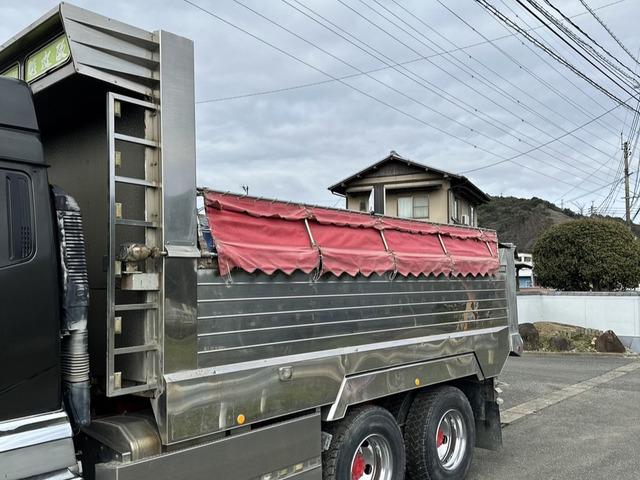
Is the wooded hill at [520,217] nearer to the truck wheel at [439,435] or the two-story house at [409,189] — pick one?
the two-story house at [409,189]

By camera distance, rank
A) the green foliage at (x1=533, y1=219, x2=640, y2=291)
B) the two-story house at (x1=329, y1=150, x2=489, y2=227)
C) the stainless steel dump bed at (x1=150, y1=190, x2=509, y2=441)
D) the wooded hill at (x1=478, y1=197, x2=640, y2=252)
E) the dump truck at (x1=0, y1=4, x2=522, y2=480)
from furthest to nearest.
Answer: the wooded hill at (x1=478, y1=197, x2=640, y2=252) < the two-story house at (x1=329, y1=150, x2=489, y2=227) < the green foliage at (x1=533, y1=219, x2=640, y2=291) < the stainless steel dump bed at (x1=150, y1=190, x2=509, y2=441) < the dump truck at (x1=0, y1=4, x2=522, y2=480)

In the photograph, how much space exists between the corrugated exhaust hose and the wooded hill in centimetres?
7220

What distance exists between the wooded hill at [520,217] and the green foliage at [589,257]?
52408mm

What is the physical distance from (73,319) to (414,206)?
847 inches

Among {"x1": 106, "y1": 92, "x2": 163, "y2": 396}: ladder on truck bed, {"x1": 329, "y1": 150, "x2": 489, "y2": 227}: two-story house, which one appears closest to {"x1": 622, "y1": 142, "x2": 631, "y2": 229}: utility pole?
{"x1": 329, "y1": 150, "x2": 489, "y2": 227}: two-story house

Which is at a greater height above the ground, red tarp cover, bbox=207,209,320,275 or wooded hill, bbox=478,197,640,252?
wooded hill, bbox=478,197,640,252

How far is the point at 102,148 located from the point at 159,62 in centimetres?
86

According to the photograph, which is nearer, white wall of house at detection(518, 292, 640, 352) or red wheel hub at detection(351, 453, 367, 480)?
red wheel hub at detection(351, 453, 367, 480)

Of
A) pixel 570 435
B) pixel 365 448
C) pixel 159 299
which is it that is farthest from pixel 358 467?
pixel 570 435

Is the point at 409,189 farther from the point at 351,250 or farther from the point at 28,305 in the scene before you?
the point at 28,305

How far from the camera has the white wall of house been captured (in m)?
17.3

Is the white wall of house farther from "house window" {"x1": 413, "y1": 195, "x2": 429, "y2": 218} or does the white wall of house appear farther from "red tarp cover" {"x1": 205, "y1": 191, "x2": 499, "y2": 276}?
"red tarp cover" {"x1": 205, "y1": 191, "x2": 499, "y2": 276}

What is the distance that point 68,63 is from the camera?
10.2 feet

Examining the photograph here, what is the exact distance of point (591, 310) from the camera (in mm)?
18219
